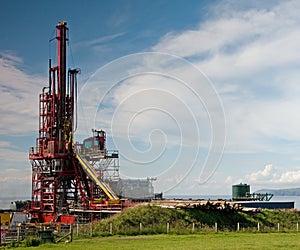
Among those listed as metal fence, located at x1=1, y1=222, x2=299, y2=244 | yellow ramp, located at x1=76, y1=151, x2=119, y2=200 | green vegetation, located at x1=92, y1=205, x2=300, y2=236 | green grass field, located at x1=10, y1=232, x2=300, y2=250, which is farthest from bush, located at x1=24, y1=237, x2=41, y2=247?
yellow ramp, located at x1=76, y1=151, x2=119, y2=200

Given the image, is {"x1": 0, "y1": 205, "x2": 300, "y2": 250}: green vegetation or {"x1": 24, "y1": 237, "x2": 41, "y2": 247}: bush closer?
{"x1": 0, "y1": 205, "x2": 300, "y2": 250}: green vegetation

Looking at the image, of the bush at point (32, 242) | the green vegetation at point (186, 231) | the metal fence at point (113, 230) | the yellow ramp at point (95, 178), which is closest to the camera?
the green vegetation at point (186, 231)

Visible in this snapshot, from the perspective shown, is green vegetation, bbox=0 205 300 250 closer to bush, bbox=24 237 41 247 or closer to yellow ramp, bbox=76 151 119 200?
bush, bbox=24 237 41 247

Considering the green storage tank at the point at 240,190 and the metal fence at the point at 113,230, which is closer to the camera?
the metal fence at the point at 113,230

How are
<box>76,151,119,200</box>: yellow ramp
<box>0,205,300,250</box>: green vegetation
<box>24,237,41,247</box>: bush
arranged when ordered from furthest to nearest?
<box>76,151,119,200</box>: yellow ramp
<box>24,237,41,247</box>: bush
<box>0,205,300,250</box>: green vegetation

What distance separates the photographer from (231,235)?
48.5 m

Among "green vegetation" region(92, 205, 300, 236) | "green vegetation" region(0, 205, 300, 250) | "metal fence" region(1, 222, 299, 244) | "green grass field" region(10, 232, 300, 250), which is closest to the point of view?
"green grass field" region(10, 232, 300, 250)

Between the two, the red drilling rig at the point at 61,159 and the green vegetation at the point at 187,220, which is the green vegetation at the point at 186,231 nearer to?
the green vegetation at the point at 187,220

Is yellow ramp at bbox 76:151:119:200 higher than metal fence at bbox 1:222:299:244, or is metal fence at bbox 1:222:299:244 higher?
yellow ramp at bbox 76:151:119:200

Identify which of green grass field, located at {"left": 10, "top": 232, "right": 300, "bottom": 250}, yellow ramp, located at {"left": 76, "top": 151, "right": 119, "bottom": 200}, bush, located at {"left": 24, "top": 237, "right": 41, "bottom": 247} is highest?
yellow ramp, located at {"left": 76, "top": 151, "right": 119, "bottom": 200}

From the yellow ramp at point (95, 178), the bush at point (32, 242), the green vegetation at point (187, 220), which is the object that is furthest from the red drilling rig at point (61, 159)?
the bush at point (32, 242)

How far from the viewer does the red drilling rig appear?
74.2 meters

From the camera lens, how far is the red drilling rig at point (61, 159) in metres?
74.2

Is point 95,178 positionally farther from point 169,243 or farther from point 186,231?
point 169,243
